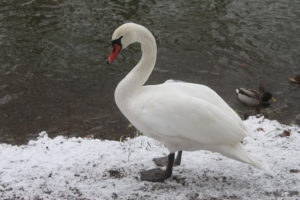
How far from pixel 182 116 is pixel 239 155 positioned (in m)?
0.68

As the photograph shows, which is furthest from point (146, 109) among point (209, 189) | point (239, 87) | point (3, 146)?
point (239, 87)

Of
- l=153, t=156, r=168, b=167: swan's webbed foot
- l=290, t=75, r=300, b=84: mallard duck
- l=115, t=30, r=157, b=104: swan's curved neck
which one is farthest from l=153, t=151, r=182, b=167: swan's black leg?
l=290, t=75, r=300, b=84: mallard duck

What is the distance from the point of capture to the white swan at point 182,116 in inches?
163

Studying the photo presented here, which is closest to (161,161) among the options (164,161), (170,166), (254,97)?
(164,161)

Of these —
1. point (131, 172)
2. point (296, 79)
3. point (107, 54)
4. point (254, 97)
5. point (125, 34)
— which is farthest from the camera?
point (107, 54)

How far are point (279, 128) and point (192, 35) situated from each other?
5739 millimetres

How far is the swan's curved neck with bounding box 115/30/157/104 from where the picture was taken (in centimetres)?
460

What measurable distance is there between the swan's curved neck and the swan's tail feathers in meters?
1.17

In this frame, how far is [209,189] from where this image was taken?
14.4ft

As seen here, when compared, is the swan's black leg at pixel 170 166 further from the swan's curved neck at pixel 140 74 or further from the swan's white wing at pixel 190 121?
the swan's curved neck at pixel 140 74

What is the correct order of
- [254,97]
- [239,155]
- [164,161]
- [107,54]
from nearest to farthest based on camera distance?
[239,155]
[164,161]
[254,97]
[107,54]

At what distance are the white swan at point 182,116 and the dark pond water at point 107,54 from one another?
260cm

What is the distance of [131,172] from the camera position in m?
4.79

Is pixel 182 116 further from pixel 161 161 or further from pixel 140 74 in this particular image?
pixel 161 161
